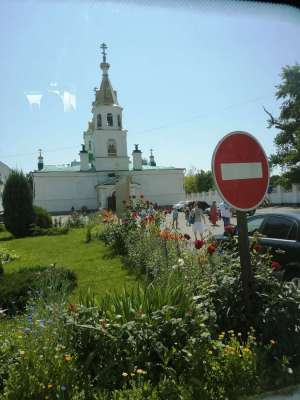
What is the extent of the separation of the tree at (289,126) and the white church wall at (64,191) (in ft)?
84.9

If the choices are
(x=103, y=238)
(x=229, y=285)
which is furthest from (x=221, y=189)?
(x=103, y=238)

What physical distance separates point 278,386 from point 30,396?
1740 millimetres

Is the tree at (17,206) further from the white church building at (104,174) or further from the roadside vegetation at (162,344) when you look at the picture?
the white church building at (104,174)

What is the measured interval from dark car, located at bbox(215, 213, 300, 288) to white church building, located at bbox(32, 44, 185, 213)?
47.3 metres

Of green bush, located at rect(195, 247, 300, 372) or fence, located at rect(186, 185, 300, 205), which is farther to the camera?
fence, located at rect(186, 185, 300, 205)

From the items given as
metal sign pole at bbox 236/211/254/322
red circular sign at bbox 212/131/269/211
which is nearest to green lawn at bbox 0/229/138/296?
metal sign pole at bbox 236/211/254/322

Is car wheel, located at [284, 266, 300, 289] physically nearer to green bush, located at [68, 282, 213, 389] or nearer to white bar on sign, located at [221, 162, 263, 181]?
white bar on sign, located at [221, 162, 263, 181]

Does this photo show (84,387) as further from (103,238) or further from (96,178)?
(96,178)

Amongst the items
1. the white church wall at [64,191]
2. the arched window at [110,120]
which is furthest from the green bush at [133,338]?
the arched window at [110,120]

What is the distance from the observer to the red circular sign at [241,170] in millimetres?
3695

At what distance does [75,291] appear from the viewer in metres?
7.34

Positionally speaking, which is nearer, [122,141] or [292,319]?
[292,319]

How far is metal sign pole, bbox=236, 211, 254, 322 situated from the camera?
362cm

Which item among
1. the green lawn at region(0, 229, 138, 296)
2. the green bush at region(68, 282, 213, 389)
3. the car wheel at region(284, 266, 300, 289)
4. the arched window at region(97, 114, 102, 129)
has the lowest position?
the green lawn at region(0, 229, 138, 296)
